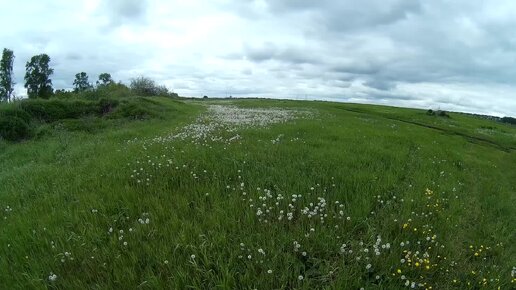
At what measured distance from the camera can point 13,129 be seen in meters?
20.1

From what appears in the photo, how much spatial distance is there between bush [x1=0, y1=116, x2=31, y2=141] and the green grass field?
10.5m

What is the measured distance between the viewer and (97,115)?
26984mm

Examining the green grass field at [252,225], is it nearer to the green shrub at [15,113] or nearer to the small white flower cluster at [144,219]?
the small white flower cluster at [144,219]

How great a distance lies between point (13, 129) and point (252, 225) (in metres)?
19.5

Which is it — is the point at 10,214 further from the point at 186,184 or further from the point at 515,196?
the point at 515,196

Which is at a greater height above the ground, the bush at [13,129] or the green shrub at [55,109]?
the green shrub at [55,109]

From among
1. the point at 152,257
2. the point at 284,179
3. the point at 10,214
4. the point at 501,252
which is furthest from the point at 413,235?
the point at 10,214

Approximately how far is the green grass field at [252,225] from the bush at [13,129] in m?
10.5

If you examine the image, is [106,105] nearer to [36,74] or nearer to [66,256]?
[66,256]

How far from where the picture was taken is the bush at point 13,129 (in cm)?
1985

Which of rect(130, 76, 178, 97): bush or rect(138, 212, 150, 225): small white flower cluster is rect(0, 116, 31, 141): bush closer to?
rect(138, 212, 150, 225): small white flower cluster

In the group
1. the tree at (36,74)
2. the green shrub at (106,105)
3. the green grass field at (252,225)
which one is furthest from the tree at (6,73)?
the green grass field at (252,225)

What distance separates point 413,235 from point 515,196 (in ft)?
22.0

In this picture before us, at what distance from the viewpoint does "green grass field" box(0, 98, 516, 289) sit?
4.94 metres
